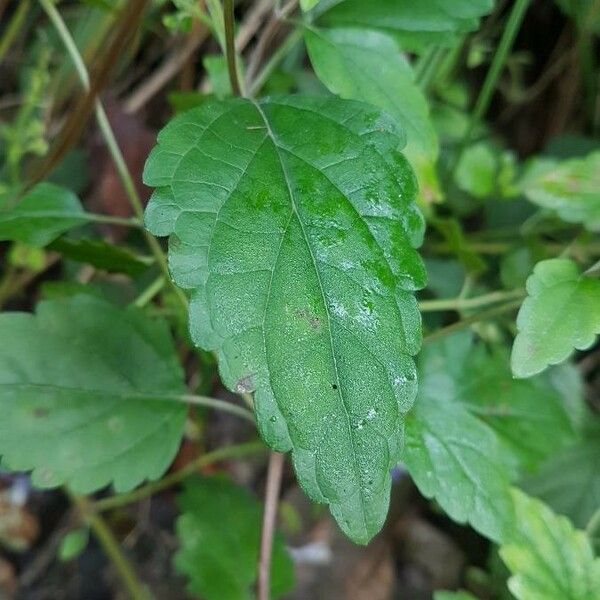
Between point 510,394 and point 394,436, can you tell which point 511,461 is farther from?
point 394,436

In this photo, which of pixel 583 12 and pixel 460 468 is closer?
pixel 460 468

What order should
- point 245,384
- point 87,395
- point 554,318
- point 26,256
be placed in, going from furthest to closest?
point 26,256 < point 87,395 < point 554,318 < point 245,384

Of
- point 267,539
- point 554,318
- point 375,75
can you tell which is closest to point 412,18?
point 375,75

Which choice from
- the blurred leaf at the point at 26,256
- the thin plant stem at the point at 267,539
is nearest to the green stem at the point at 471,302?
the thin plant stem at the point at 267,539

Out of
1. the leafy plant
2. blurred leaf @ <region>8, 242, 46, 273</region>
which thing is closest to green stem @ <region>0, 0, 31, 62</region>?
the leafy plant

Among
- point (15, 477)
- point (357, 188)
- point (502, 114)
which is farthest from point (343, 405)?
point (502, 114)

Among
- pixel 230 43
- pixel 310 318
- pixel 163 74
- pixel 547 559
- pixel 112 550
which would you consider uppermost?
pixel 230 43

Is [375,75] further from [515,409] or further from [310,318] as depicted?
[515,409]
